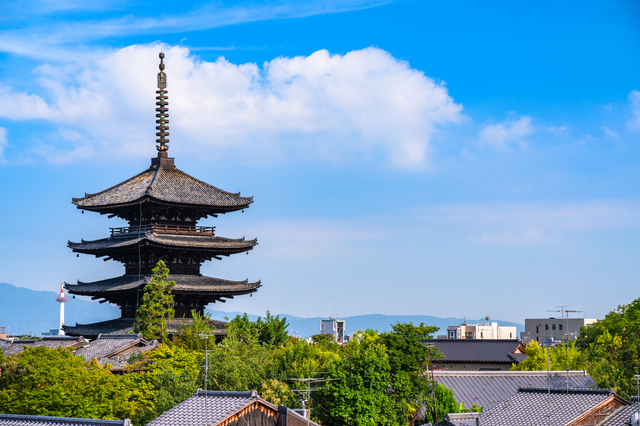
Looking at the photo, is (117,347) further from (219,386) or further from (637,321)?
(637,321)

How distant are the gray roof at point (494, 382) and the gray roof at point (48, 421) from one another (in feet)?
108

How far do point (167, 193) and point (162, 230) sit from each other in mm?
3206

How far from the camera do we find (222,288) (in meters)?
62.4

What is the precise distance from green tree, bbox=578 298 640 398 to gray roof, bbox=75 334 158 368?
33345 millimetres

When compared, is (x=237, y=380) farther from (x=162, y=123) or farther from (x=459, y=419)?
(x=162, y=123)

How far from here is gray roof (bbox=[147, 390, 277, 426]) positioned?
28.9 meters

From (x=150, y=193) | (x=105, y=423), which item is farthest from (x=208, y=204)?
(x=105, y=423)

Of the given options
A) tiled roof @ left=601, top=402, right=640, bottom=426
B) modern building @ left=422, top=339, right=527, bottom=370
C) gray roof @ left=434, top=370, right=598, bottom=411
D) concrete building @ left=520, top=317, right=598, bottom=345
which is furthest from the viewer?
concrete building @ left=520, top=317, right=598, bottom=345

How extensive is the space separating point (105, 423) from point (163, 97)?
43.7 metres

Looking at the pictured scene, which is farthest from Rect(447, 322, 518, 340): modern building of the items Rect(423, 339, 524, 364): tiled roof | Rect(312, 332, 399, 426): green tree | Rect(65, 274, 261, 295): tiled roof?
Rect(312, 332, 399, 426): green tree

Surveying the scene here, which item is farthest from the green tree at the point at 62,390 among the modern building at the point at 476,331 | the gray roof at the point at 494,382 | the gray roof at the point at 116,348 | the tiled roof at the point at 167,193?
the modern building at the point at 476,331

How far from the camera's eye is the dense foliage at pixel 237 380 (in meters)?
36.2

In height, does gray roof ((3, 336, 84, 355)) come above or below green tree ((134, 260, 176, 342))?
below

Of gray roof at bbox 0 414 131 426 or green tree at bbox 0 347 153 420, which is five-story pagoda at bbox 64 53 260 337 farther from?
Answer: gray roof at bbox 0 414 131 426
